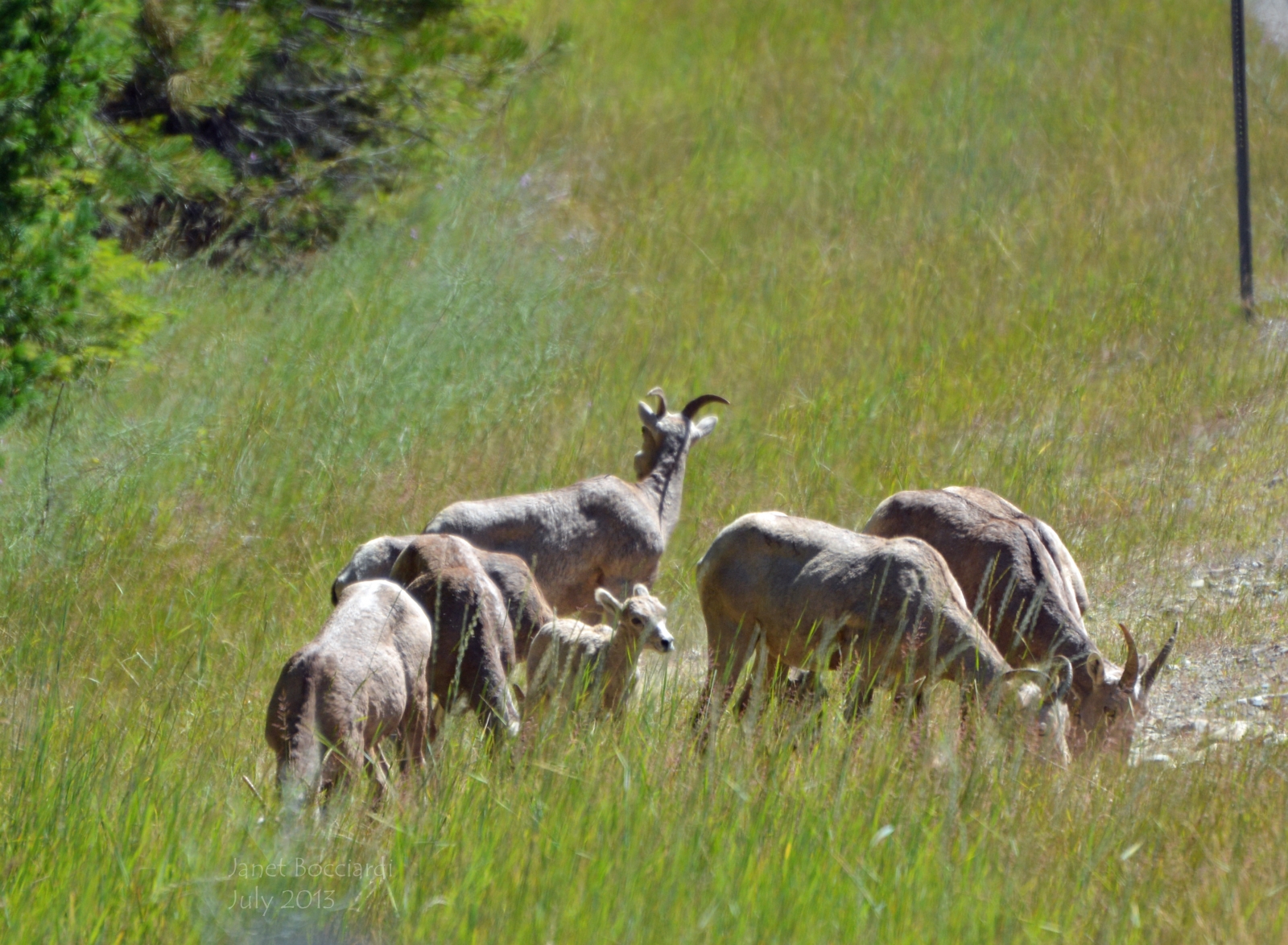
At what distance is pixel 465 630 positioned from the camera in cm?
559

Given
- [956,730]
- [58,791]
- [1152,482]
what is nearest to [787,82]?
[1152,482]

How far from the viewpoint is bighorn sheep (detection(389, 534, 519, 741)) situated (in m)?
5.76

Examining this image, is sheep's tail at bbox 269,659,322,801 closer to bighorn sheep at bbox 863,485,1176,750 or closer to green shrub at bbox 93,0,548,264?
bighorn sheep at bbox 863,485,1176,750

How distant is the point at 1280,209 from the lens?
14.9m

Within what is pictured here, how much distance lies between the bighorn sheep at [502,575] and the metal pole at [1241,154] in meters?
8.86

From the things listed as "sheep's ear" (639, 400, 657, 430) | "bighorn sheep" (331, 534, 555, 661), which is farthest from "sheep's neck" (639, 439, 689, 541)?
"bighorn sheep" (331, 534, 555, 661)

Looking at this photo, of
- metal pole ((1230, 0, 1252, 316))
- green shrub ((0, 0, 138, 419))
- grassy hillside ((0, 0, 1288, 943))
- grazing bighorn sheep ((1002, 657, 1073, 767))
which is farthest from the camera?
metal pole ((1230, 0, 1252, 316))

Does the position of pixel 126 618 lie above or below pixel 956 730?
below

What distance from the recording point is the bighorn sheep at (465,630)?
576 cm

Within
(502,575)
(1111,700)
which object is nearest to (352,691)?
(502,575)

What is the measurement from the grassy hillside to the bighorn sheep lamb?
0.64 m

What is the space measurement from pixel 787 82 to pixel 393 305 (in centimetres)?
811

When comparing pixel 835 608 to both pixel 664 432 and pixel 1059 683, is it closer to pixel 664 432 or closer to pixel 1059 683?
pixel 1059 683

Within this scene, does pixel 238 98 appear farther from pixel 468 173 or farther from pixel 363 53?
pixel 468 173
